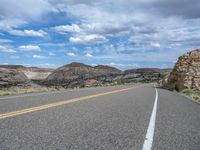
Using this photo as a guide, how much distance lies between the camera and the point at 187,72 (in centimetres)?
4494

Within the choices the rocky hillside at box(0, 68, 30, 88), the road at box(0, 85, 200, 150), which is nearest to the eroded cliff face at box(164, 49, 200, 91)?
the rocky hillside at box(0, 68, 30, 88)

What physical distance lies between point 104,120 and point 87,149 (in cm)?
336

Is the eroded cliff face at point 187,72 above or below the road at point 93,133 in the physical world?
above

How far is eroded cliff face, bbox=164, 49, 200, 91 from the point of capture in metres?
41.7

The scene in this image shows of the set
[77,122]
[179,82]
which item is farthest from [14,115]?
[179,82]

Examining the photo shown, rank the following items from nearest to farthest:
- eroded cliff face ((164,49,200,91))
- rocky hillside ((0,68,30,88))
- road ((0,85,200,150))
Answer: road ((0,85,200,150))
rocky hillside ((0,68,30,88))
eroded cliff face ((164,49,200,91))

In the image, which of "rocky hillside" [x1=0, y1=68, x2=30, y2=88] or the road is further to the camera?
"rocky hillside" [x1=0, y1=68, x2=30, y2=88]

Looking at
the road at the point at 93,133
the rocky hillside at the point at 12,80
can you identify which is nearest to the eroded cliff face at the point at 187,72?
the rocky hillside at the point at 12,80

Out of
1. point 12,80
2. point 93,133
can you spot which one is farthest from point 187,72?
point 93,133

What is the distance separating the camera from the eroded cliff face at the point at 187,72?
4172 centimetres

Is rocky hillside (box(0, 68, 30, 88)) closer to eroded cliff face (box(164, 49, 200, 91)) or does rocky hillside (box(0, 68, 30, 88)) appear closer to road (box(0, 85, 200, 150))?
eroded cliff face (box(164, 49, 200, 91))

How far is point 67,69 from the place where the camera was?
582 ft

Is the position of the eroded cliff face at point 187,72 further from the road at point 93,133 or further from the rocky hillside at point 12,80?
the road at point 93,133

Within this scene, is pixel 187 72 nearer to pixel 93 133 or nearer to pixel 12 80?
pixel 12 80
